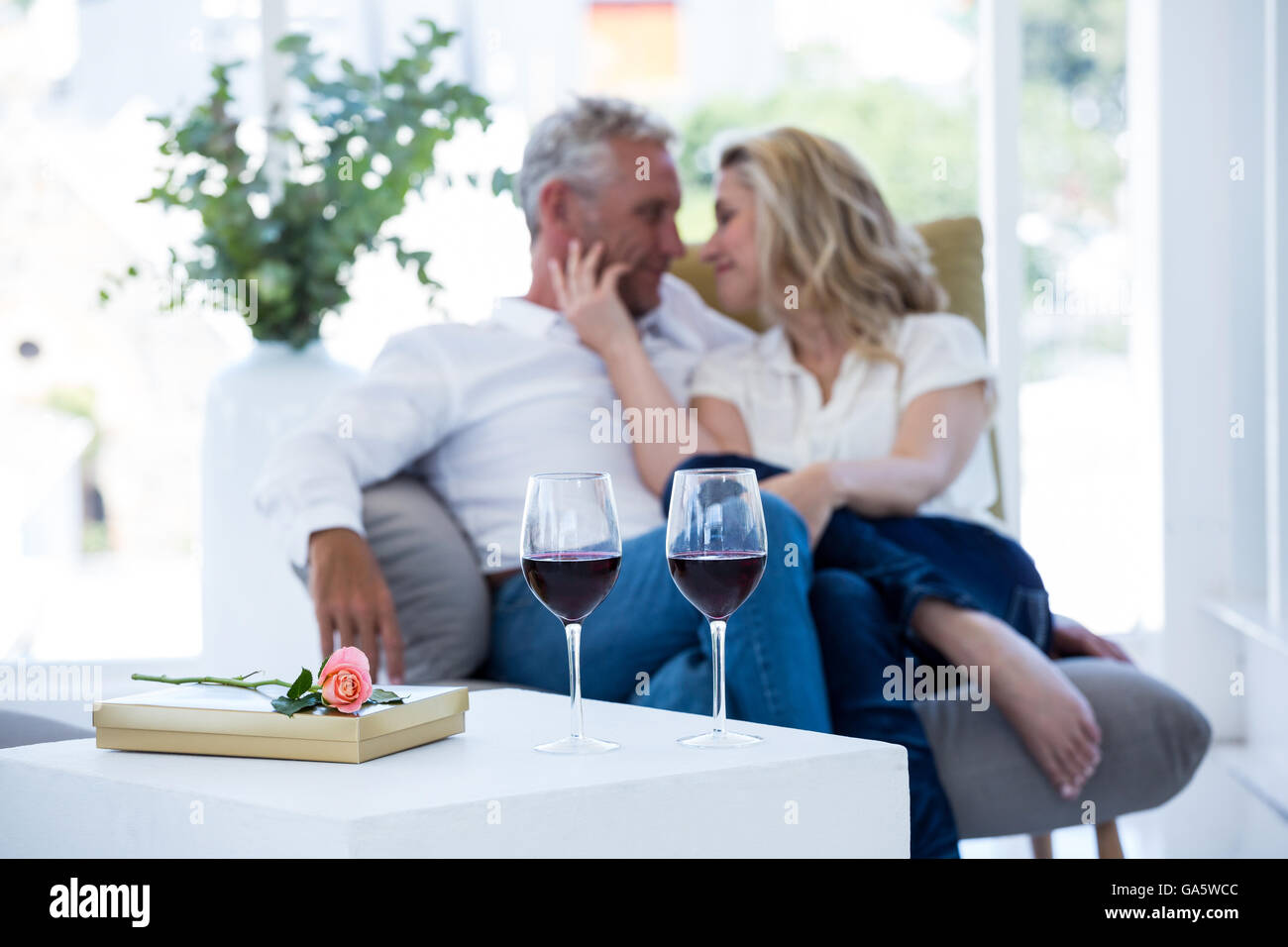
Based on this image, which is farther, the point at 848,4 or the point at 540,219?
the point at 848,4

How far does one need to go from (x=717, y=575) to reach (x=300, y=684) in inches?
11.7

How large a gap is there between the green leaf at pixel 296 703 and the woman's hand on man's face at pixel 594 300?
133 cm

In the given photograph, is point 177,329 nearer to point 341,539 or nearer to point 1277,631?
point 341,539

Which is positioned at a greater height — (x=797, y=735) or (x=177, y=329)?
(x=177, y=329)

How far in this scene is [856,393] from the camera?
7.18 ft

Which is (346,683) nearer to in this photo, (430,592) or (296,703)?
(296,703)

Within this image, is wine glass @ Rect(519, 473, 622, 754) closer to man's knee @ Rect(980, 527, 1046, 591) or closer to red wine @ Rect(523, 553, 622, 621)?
red wine @ Rect(523, 553, 622, 621)

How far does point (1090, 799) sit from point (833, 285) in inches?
35.9

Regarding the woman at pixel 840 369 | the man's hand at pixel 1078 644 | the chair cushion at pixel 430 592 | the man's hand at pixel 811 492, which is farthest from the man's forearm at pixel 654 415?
the man's hand at pixel 1078 644

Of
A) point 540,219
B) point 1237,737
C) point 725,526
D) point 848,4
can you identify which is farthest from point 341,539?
point 1237,737

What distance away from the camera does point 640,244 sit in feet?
7.60

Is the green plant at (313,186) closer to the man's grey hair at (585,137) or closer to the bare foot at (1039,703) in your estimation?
the man's grey hair at (585,137)

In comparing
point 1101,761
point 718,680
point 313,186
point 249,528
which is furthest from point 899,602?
point 313,186

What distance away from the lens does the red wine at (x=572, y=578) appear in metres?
0.93
